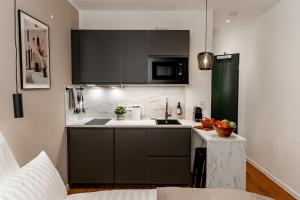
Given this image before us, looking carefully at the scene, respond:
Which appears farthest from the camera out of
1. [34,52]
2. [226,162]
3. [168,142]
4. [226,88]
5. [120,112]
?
[226,88]

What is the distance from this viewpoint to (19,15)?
7.45 ft

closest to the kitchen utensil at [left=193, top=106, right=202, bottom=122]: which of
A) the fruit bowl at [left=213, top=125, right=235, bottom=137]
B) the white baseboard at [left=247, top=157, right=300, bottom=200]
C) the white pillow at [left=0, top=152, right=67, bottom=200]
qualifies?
the fruit bowl at [left=213, top=125, right=235, bottom=137]

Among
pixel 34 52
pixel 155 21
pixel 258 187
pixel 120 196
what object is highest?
pixel 155 21

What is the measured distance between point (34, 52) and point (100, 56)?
1309mm

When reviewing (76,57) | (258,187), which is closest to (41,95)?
(76,57)

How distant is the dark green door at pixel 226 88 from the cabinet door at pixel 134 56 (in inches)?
99.2

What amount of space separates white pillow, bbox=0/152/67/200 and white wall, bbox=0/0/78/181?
574 mm

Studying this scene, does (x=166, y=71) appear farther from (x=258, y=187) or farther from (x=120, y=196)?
(x=120, y=196)

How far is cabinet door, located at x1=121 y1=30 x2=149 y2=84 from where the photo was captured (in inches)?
149

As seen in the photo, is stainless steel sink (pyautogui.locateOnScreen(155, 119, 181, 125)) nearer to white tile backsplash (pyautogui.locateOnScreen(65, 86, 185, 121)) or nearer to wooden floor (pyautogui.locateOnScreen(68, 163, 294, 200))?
white tile backsplash (pyautogui.locateOnScreen(65, 86, 185, 121))

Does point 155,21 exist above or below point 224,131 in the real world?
above

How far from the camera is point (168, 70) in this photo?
382 centimetres

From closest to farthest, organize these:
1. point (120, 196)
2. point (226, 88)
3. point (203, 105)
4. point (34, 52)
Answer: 1. point (120, 196)
2. point (34, 52)
3. point (203, 105)
4. point (226, 88)

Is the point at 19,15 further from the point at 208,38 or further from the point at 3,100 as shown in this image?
the point at 208,38
